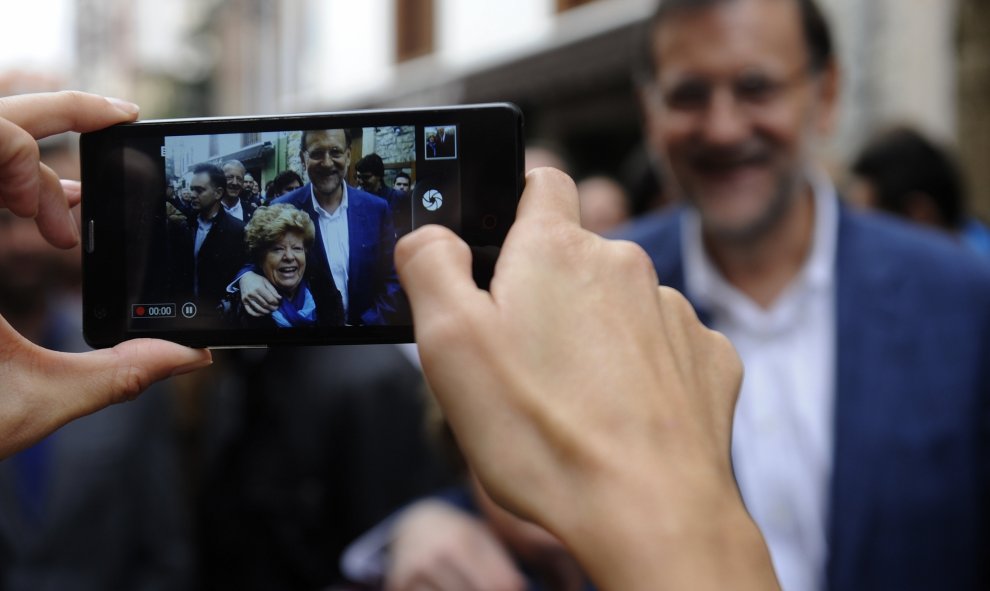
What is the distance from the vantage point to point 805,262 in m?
2.45

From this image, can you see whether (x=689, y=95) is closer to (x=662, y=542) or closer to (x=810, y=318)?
(x=810, y=318)

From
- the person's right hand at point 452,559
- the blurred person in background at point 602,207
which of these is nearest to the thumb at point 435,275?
the person's right hand at point 452,559

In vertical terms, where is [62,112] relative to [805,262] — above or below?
above

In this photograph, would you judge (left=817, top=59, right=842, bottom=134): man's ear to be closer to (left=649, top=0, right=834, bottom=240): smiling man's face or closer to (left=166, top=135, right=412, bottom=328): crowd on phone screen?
(left=649, top=0, right=834, bottom=240): smiling man's face

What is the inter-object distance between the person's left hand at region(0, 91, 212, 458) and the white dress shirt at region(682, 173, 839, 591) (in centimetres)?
134

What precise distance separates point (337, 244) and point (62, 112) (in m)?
0.34

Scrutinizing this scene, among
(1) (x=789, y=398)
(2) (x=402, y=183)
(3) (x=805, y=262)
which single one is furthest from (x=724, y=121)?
(2) (x=402, y=183)

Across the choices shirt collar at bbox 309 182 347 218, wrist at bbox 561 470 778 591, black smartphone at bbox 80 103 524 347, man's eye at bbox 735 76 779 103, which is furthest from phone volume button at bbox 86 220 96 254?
man's eye at bbox 735 76 779 103

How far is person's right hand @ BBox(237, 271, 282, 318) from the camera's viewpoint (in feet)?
4.06

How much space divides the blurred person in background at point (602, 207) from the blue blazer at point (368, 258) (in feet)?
11.4

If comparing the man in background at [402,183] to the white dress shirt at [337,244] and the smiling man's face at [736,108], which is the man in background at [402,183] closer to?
the white dress shirt at [337,244]

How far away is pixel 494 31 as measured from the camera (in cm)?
1142

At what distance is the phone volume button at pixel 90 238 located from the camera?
126cm

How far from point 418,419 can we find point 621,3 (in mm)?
6697
